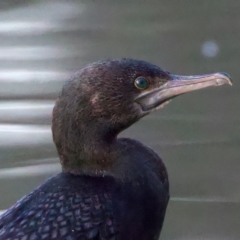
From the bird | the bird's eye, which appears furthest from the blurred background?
the bird's eye

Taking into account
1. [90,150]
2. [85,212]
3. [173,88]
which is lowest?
[85,212]

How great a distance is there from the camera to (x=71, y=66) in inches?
145

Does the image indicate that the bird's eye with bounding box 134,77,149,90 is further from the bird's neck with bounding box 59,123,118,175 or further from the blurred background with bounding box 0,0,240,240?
the blurred background with bounding box 0,0,240,240

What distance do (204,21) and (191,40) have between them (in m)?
0.27

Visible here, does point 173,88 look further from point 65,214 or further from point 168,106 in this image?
point 168,106

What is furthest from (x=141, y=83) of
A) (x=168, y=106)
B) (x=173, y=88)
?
(x=168, y=106)

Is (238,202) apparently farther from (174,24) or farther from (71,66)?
(174,24)

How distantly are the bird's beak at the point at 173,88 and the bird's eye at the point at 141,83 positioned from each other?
0.02m

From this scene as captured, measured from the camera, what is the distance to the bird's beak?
66.2 inches

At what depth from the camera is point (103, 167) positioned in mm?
1683

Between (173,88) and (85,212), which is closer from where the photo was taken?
(85,212)

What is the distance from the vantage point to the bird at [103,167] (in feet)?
5.13

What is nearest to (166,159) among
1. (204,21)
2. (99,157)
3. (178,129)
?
(178,129)

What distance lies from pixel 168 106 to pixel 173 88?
147 centimetres
